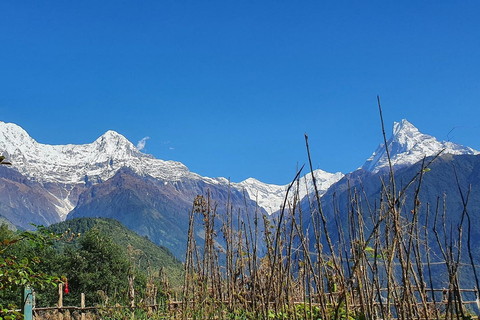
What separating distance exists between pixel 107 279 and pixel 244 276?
1150 inches

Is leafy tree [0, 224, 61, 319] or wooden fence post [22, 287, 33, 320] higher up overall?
leafy tree [0, 224, 61, 319]

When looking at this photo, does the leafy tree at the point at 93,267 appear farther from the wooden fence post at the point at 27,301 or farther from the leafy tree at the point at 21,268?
the leafy tree at the point at 21,268

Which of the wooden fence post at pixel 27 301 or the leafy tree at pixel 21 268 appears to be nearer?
the leafy tree at pixel 21 268

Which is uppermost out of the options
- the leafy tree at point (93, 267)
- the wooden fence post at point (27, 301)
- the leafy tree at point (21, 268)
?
the leafy tree at point (93, 267)

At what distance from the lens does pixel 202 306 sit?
20.5 ft

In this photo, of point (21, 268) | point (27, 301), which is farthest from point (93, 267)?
point (21, 268)

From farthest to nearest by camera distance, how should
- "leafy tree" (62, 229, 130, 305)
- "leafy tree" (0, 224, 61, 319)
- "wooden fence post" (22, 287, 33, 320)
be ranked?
"leafy tree" (62, 229, 130, 305) → "wooden fence post" (22, 287, 33, 320) → "leafy tree" (0, 224, 61, 319)

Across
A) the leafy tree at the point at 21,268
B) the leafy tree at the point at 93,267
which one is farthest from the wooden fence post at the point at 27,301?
the leafy tree at the point at 93,267

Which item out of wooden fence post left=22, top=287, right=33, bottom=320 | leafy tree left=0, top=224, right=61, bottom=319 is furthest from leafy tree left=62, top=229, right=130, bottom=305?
leafy tree left=0, top=224, right=61, bottom=319

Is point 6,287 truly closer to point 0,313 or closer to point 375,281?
point 0,313

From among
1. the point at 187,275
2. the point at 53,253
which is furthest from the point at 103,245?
the point at 187,275

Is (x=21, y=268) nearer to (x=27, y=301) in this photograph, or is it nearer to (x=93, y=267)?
(x=27, y=301)

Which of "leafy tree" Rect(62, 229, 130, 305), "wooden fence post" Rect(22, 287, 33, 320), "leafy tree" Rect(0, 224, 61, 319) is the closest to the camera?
"leafy tree" Rect(0, 224, 61, 319)

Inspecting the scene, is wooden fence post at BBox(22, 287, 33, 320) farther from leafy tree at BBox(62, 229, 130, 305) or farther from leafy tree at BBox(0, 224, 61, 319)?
leafy tree at BBox(62, 229, 130, 305)
